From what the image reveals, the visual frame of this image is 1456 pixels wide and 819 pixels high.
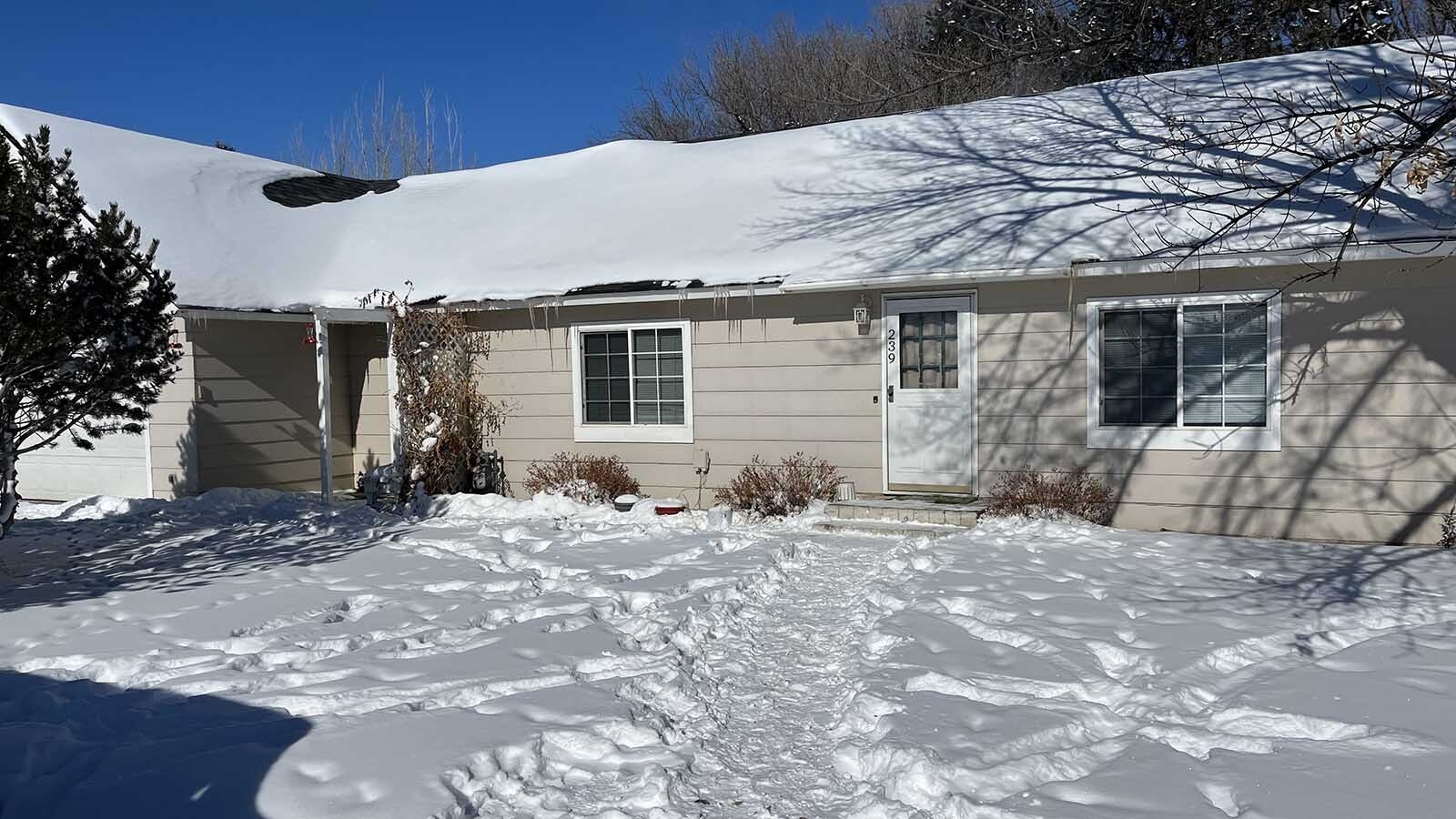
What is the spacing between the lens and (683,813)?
365cm

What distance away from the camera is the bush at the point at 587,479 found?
10.6 metres

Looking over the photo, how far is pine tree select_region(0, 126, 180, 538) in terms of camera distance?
6742 mm

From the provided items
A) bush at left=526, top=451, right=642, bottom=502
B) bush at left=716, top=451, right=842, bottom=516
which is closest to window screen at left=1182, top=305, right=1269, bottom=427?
bush at left=716, top=451, right=842, bottom=516

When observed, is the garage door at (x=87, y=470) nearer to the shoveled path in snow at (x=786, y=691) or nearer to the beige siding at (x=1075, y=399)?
the beige siding at (x=1075, y=399)

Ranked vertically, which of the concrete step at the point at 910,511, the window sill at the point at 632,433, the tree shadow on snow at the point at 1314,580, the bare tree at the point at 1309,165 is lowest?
the tree shadow on snow at the point at 1314,580

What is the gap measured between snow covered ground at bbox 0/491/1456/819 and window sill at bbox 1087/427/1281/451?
2.84ft

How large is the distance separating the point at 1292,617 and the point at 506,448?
8.20 metres

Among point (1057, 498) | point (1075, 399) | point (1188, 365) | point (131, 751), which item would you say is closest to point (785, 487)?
point (1057, 498)

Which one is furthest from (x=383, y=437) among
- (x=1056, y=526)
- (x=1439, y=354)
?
(x=1439, y=354)

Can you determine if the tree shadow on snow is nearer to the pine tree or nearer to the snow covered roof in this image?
the snow covered roof

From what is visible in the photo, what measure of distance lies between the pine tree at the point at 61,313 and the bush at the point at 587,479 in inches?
158

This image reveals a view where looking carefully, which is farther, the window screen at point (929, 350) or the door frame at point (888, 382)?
the window screen at point (929, 350)

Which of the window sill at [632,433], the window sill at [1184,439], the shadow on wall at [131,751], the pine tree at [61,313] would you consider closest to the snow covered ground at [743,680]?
the shadow on wall at [131,751]

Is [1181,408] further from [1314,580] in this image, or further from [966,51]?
[966,51]
